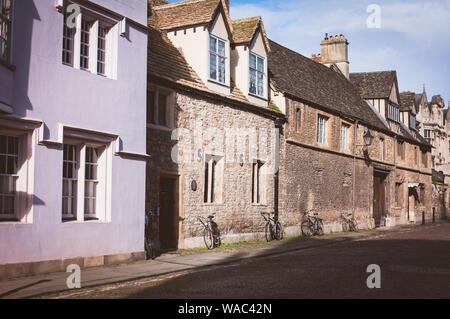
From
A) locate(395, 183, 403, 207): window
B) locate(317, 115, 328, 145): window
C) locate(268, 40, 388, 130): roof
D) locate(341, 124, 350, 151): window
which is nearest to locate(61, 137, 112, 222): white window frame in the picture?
locate(268, 40, 388, 130): roof

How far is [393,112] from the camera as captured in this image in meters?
36.5

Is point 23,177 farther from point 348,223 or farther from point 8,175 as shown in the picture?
point 348,223

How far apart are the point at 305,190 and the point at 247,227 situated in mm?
5129

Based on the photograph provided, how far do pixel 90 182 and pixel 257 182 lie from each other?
360 inches

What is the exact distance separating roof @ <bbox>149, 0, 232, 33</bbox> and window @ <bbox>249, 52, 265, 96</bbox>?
6.64 ft

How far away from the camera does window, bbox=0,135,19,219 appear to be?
10641mm

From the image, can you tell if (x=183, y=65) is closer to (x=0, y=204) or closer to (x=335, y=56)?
(x=0, y=204)

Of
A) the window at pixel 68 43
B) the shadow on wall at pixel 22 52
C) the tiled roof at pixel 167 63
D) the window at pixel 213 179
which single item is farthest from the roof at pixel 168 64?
the shadow on wall at pixel 22 52

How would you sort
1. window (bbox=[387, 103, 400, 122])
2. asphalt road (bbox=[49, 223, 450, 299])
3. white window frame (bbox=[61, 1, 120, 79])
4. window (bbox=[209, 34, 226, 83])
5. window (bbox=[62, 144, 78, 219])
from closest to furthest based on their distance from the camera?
asphalt road (bbox=[49, 223, 450, 299]), window (bbox=[62, 144, 78, 219]), white window frame (bbox=[61, 1, 120, 79]), window (bbox=[209, 34, 226, 83]), window (bbox=[387, 103, 400, 122])

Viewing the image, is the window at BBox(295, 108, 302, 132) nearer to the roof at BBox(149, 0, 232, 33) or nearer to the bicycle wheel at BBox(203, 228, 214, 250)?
the roof at BBox(149, 0, 232, 33)

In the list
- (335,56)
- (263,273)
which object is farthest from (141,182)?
(335,56)

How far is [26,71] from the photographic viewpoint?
425 inches

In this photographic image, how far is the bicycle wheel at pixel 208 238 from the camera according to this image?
16.9 meters

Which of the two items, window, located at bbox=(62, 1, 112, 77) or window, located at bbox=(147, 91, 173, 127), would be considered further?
window, located at bbox=(147, 91, 173, 127)
